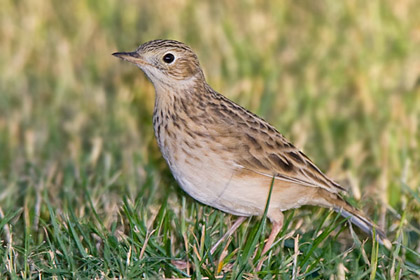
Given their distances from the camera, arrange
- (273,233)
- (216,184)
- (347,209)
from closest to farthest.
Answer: (216,184) < (273,233) < (347,209)

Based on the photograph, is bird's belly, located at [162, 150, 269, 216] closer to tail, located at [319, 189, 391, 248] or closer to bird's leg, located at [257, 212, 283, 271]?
bird's leg, located at [257, 212, 283, 271]

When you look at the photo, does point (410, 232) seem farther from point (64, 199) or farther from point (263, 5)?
point (263, 5)

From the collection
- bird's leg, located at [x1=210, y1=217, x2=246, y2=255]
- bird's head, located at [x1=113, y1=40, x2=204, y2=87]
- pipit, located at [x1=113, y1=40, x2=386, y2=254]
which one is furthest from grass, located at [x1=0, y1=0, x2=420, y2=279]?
bird's head, located at [x1=113, y1=40, x2=204, y2=87]

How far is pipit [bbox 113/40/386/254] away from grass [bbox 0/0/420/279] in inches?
8.0

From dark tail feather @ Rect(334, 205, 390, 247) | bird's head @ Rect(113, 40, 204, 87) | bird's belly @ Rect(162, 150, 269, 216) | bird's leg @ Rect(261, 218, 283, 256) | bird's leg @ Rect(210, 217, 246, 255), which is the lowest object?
bird's leg @ Rect(210, 217, 246, 255)

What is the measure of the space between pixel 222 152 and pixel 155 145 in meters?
2.35

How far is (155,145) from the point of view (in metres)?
8.05

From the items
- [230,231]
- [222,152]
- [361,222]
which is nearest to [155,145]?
[230,231]

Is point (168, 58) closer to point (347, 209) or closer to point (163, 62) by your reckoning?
point (163, 62)

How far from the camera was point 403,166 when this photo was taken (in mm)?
7703

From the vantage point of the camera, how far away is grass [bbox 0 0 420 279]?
18.1 feet

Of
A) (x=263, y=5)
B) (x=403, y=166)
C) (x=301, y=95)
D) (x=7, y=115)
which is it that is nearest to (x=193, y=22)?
(x=263, y=5)

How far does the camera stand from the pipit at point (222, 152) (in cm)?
572

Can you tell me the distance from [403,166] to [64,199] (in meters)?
2.96
